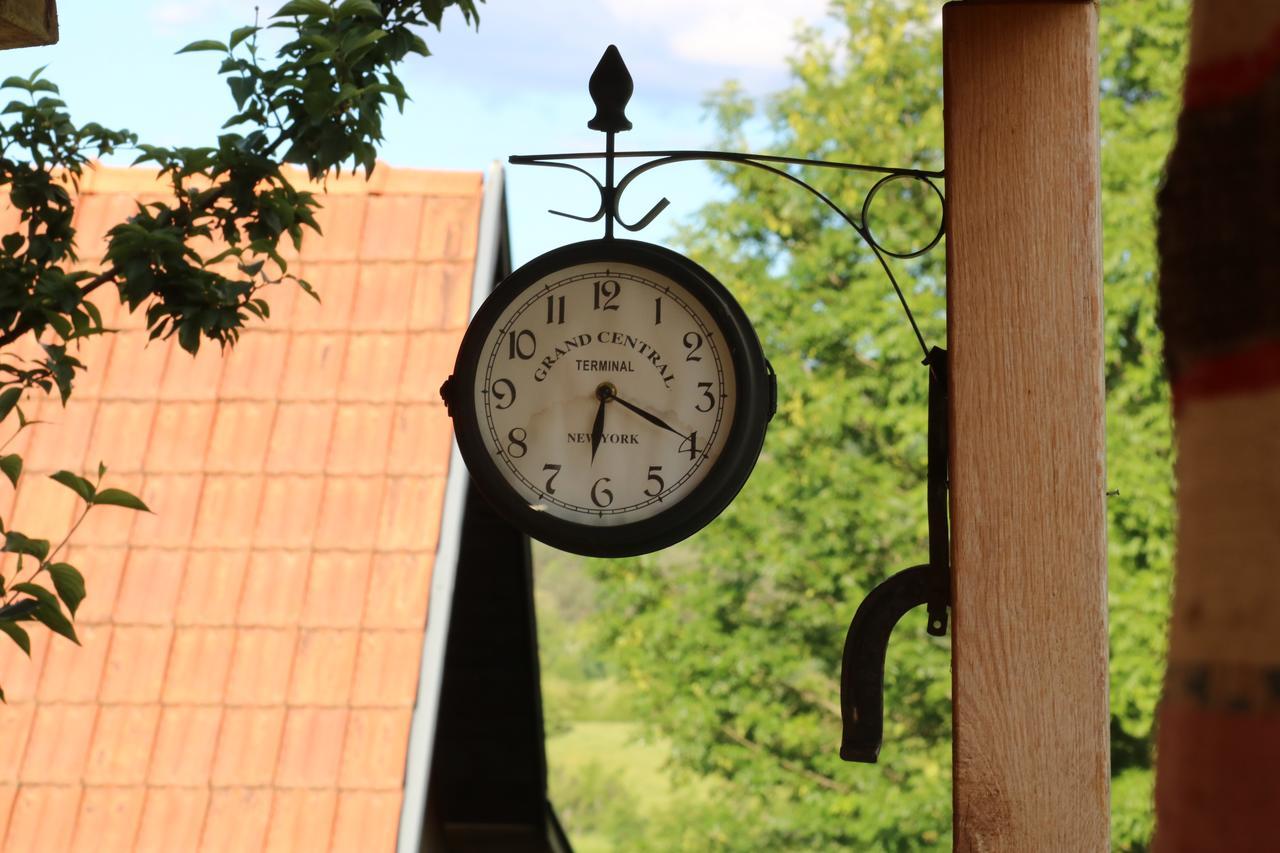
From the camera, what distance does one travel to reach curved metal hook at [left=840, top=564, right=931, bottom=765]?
1.74 meters

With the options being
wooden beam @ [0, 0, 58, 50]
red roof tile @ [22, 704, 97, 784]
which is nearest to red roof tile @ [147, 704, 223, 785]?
red roof tile @ [22, 704, 97, 784]

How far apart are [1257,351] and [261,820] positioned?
3839 millimetres

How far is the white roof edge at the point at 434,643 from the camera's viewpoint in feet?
12.1

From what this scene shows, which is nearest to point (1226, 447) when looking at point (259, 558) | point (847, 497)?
point (259, 558)

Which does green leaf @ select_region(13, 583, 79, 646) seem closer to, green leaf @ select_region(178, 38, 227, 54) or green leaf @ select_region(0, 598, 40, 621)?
green leaf @ select_region(0, 598, 40, 621)

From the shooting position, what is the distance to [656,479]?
6.34 feet

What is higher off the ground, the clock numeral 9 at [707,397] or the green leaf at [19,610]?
the clock numeral 9 at [707,397]

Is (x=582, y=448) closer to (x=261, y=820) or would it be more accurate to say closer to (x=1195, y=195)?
(x=1195, y=195)

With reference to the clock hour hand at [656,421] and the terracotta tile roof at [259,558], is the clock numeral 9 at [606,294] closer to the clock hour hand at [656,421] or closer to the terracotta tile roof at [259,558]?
the clock hour hand at [656,421]

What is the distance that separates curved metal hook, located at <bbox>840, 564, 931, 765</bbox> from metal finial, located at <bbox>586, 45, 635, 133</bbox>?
2.69 ft

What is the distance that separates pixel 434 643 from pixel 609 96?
89.3 inches

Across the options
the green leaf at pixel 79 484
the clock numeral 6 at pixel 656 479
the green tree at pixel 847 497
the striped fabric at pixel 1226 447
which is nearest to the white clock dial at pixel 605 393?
the clock numeral 6 at pixel 656 479

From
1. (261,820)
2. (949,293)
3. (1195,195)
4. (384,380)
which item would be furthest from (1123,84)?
(1195,195)

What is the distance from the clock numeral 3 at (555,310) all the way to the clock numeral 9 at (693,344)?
7.3 inches
